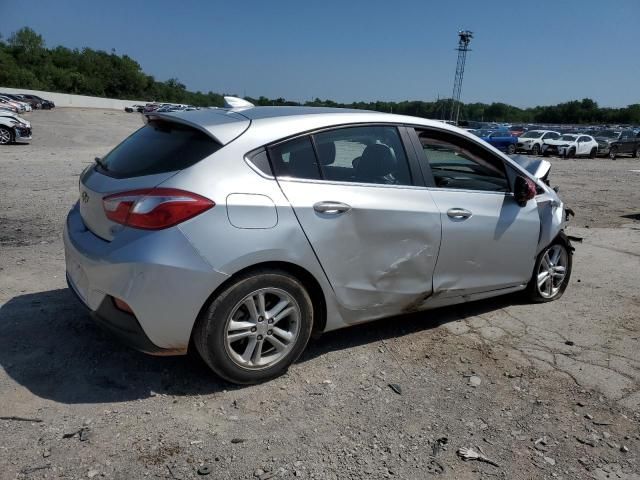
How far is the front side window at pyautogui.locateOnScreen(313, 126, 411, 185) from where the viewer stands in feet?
11.1

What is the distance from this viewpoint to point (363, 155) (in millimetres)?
3623

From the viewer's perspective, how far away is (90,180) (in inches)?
132

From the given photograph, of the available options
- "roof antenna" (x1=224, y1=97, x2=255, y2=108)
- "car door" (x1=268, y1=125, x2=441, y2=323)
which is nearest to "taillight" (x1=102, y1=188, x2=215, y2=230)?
"car door" (x1=268, y1=125, x2=441, y2=323)

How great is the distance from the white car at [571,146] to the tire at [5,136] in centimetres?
2888

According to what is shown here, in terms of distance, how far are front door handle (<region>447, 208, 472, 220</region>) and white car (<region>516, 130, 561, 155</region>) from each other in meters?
32.5

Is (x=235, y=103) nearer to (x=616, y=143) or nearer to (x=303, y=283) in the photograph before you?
(x=303, y=283)

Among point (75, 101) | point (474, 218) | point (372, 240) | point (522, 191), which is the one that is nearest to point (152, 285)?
point (372, 240)

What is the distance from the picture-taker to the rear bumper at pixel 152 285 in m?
2.78

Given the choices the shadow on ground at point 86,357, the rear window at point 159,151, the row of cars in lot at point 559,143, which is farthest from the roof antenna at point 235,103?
the row of cars in lot at point 559,143

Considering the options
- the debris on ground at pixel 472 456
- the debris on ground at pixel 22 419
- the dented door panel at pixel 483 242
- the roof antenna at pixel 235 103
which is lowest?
the debris on ground at pixel 22 419

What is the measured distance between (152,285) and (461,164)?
2558 millimetres

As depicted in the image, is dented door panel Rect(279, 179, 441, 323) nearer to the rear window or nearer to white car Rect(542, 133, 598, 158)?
the rear window

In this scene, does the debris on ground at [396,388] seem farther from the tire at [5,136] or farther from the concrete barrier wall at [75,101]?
the concrete barrier wall at [75,101]

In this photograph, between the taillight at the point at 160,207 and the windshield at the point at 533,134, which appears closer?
the taillight at the point at 160,207
